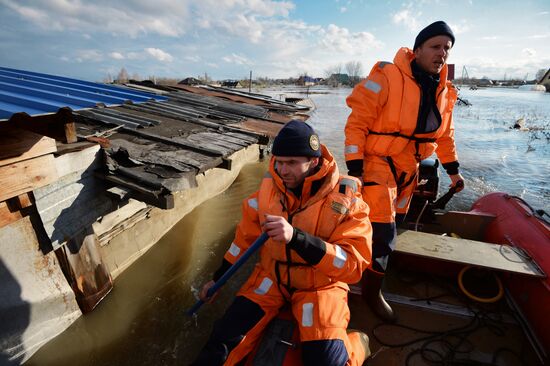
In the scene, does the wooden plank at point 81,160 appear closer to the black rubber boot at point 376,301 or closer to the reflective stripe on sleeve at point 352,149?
the reflective stripe on sleeve at point 352,149

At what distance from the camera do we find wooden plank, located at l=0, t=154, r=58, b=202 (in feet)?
7.95

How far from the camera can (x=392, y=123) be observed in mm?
2826

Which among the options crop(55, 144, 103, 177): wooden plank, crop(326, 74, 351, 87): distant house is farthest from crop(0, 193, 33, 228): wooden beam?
crop(326, 74, 351, 87): distant house

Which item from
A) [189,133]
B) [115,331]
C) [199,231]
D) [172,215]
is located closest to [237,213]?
[199,231]

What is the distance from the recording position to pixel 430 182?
4.70 meters

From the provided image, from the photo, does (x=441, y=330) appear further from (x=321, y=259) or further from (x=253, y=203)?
(x=253, y=203)

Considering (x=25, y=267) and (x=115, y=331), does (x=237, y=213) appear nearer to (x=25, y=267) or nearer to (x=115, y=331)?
(x=115, y=331)

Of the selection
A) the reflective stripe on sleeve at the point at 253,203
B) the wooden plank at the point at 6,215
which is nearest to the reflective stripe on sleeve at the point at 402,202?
the reflective stripe on sleeve at the point at 253,203

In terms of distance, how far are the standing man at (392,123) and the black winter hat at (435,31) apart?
0.01m

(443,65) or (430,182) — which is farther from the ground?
(443,65)

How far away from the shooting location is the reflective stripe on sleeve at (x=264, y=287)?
2.44m

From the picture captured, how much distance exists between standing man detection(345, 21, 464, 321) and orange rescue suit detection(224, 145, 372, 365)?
24.7 inches

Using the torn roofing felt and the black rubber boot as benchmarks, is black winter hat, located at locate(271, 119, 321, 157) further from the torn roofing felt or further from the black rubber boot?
→ the black rubber boot

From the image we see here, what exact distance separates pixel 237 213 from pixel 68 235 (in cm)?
414
